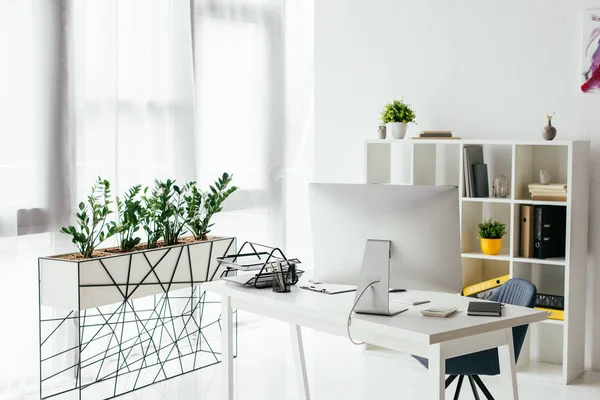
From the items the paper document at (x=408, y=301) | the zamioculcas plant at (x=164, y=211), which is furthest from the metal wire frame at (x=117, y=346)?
the paper document at (x=408, y=301)

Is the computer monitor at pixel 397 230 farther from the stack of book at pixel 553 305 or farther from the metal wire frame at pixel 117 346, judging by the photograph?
the stack of book at pixel 553 305

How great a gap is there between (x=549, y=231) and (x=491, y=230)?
379mm

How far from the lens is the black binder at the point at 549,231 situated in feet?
14.7

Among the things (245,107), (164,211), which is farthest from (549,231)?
(245,107)

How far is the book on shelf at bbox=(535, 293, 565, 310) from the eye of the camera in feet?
14.7

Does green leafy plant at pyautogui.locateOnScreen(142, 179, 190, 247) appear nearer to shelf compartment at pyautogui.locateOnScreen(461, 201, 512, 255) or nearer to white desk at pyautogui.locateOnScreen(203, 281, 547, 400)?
white desk at pyautogui.locateOnScreen(203, 281, 547, 400)

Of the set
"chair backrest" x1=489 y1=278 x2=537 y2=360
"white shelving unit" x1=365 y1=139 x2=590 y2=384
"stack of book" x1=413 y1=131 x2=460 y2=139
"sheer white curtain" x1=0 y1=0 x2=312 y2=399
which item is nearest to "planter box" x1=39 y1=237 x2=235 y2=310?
"sheer white curtain" x1=0 y1=0 x2=312 y2=399

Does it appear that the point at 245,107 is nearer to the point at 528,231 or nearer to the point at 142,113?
the point at 142,113

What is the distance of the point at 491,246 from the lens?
15.5 ft

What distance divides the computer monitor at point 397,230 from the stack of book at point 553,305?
6.35ft

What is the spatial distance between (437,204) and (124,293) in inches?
81.1

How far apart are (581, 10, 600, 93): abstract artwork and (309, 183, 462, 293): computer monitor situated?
2.30m

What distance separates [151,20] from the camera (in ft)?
16.0

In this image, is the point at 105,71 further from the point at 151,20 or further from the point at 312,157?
the point at 312,157
